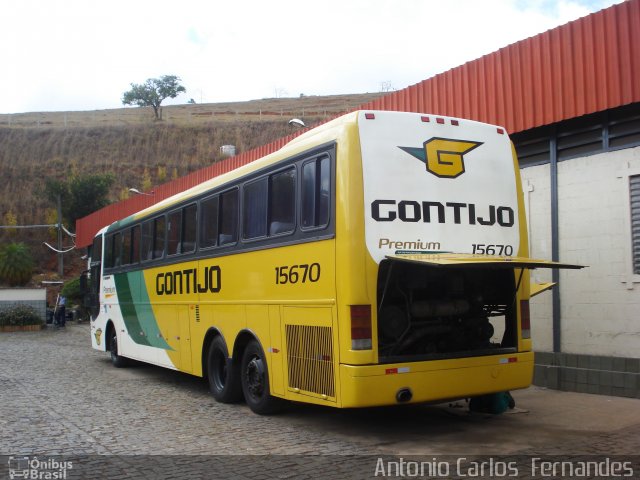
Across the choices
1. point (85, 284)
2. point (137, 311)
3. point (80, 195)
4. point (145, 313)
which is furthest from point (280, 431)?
point (80, 195)

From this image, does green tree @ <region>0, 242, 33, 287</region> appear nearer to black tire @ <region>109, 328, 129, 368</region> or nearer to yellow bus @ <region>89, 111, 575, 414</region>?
black tire @ <region>109, 328, 129, 368</region>

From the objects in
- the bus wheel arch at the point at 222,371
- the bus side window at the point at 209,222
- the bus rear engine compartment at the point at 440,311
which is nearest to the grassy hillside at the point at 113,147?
the bus side window at the point at 209,222

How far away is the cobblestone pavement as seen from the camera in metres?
6.47

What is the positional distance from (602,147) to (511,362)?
12.8ft

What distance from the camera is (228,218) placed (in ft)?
31.0

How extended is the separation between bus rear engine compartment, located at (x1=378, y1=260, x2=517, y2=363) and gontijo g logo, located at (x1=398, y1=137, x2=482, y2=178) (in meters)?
1.07

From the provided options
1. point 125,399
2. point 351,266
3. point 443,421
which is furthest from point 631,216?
point 125,399

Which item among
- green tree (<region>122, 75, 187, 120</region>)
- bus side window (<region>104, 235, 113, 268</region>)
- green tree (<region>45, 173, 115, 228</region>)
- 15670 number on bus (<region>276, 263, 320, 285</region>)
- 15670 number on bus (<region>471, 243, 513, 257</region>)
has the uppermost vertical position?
green tree (<region>122, 75, 187, 120</region>)

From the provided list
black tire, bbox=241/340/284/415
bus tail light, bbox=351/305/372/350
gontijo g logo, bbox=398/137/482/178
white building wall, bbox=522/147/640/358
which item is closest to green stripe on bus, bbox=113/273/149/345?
black tire, bbox=241/340/284/415

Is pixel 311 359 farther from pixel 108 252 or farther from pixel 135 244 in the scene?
pixel 108 252

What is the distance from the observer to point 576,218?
32.9ft

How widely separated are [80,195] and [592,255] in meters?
43.6

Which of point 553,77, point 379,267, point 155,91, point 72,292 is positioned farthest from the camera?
point 155,91

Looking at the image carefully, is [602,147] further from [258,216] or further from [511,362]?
[258,216]
